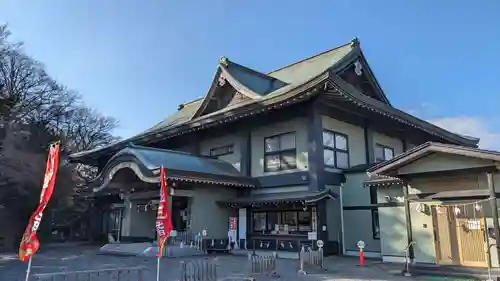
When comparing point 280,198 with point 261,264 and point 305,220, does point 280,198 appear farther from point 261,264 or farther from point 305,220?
point 261,264

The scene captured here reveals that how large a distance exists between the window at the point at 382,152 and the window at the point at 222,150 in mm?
6992

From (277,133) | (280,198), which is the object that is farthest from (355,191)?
(277,133)

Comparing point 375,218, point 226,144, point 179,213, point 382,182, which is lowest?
point 375,218

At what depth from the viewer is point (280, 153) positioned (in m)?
16.4

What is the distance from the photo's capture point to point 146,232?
18328mm

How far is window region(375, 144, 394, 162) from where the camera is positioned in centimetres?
1890

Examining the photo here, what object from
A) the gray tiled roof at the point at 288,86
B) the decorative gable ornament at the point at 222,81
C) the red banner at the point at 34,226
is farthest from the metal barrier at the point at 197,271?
the decorative gable ornament at the point at 222,81

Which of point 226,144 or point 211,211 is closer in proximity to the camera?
point 211,211

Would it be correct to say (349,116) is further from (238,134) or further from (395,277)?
(395,277)

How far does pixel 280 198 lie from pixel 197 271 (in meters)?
7.57

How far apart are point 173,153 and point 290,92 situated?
6.22m

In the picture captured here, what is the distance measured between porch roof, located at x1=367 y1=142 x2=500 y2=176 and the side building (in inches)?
98.6

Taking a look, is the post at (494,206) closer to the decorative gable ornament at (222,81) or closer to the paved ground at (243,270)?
the paved ground at (243,270)

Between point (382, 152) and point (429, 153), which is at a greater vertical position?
point (382, 152)
